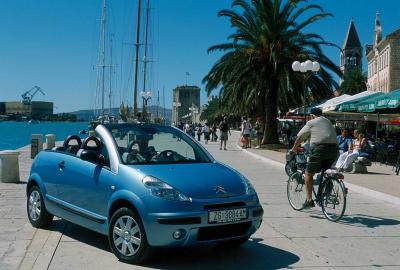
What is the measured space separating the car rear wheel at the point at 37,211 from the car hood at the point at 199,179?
229 cm

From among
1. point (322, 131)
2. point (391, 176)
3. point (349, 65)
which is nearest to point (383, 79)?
point (349, 65)

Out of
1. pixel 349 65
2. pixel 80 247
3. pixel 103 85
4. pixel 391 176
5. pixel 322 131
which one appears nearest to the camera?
pixel 80 247

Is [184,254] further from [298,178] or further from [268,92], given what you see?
[268,92]

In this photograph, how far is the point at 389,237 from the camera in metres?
7.47

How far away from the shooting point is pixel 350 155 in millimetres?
16047

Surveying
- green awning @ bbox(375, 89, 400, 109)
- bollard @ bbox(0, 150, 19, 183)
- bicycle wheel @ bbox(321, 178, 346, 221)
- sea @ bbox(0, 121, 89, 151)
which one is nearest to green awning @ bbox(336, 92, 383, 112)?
green awning @ bbox(375, 89, 400, 109)

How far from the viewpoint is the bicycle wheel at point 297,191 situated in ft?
31.6

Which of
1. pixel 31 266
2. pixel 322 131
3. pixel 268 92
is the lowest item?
pixel 31 266

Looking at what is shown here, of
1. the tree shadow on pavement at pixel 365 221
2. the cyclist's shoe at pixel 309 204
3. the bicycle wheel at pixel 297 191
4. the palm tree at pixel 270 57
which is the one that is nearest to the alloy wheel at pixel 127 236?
the tree shadow on pavement at pixel 365 221

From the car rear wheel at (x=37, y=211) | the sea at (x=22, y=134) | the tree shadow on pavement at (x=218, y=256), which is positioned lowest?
the sea at (x=22, y=134)

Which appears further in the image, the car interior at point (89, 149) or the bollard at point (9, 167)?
the bollard at point (9, 167)

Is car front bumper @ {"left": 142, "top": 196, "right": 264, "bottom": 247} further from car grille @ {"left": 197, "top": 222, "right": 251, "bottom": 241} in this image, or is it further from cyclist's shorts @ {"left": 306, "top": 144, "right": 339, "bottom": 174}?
cyclist's shorts @ {"left": 306, "top": 144, "right": 339, "bottom": 174}

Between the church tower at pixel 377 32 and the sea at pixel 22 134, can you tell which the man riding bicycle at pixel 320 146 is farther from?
the church tower at pixel 377 32

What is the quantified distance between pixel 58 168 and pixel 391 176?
10.7 meters
